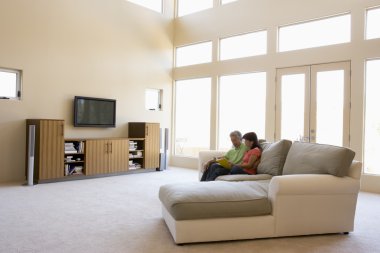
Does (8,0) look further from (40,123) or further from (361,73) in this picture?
(361,73)

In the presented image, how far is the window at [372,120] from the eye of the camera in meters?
5.28

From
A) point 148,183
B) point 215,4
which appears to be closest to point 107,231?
point 148,183

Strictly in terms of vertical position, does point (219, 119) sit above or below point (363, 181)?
above

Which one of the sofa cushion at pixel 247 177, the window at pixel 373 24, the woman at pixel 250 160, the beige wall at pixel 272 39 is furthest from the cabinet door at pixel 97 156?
the window at pixel 373 24

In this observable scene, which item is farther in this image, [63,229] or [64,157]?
[64,157]

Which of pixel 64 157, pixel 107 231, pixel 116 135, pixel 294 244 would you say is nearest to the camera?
pixel 294 244

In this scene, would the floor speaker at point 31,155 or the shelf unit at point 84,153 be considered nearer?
the floor speaker at point 31,155

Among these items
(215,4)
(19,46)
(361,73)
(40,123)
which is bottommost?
(40,123)

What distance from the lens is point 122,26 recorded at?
717 centimetres

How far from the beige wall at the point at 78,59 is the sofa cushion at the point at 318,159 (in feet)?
14.6

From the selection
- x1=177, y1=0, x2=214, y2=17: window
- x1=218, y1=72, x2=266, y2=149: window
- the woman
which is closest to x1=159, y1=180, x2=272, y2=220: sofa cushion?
the woman

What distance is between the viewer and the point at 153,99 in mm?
7969

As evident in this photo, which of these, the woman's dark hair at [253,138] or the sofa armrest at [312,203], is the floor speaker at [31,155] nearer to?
the woman's dark hair at [253,138]

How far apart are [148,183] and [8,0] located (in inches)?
156
